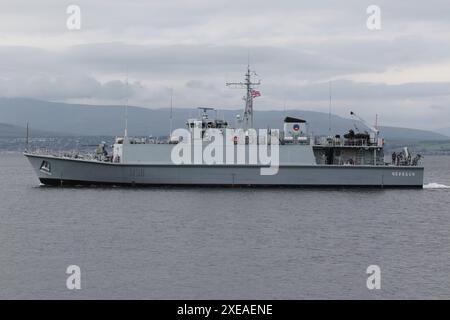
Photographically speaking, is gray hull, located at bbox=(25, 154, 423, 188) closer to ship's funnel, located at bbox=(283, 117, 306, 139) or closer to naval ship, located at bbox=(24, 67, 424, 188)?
naval ship, located at bbox=(24, 67, 424, 188)

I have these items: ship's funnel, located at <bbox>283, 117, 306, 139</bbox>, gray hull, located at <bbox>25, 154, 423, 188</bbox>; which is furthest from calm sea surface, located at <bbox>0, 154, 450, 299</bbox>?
ship's funnel, located at <bbox>283, 117, 306, 139</bbox>

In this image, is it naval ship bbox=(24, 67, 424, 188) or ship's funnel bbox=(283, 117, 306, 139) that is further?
ship's funnel bbox=(283, 117, 306, 139)

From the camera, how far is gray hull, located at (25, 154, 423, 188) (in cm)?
5522

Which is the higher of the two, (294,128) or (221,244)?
(294,128)

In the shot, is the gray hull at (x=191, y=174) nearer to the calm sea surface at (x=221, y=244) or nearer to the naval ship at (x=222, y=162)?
the naval ship at (x=222, y=162)

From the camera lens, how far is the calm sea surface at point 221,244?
2625 cm

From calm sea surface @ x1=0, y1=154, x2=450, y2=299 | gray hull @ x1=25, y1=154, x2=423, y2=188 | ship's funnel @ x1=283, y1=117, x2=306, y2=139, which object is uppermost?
ship's funnel @ x1=283, y1=117, x2=306, y2=139

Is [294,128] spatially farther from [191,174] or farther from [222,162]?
[191,174]

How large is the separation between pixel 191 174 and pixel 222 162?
243 cm

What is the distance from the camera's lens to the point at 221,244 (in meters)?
33.8

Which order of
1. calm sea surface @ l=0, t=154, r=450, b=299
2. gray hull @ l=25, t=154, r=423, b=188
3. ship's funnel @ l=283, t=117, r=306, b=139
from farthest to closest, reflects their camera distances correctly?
ship's funnel @ l=283, t=117, r=306, b=139 → gray hull @ l=25, t=154, r=423, b=188 → calm sea surface @ l=0, t=154, r=450, b=299

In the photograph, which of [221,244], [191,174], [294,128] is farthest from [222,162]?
[221,244]

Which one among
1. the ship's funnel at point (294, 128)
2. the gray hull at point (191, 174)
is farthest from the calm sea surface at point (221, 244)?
the ship's funnel at point (294, 128)
